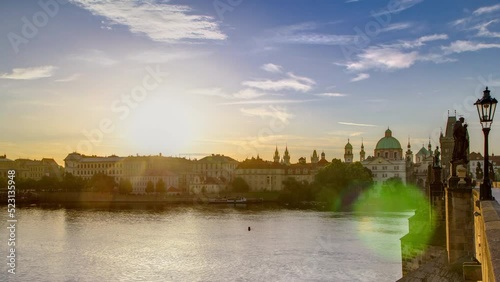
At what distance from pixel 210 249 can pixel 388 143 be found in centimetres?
11602

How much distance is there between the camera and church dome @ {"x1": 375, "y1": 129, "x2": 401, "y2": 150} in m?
156

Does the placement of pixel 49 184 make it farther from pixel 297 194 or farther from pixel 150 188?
pixel 297 194

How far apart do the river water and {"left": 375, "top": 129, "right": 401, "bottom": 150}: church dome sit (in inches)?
3262

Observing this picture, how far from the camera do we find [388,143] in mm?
156625

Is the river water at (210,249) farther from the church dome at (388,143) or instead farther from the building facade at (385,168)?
the church dome at (388,143)

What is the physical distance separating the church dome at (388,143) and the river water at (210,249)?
82849 mm

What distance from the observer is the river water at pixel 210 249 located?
122ft

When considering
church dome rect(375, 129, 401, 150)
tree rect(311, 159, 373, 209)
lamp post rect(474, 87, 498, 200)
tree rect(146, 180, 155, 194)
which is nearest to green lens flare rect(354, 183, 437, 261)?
tree rect(311, 159, 373, 209)

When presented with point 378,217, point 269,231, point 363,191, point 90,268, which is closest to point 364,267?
point 90,268

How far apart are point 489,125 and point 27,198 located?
134 meters

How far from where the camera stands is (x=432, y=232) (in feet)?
73.8

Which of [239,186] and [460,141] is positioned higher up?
[460,141]

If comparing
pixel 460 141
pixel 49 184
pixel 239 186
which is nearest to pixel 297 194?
pixel 239 186

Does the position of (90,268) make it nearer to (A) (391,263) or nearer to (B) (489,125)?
(A) (391,263)
